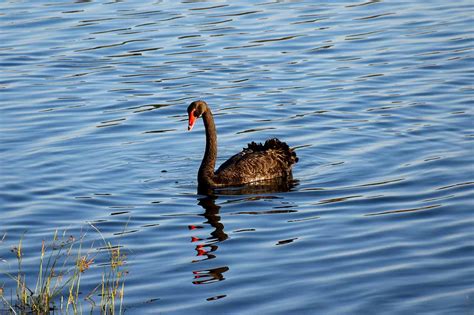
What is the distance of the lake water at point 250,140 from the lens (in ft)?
28.1

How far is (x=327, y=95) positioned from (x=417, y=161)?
3.54 meters

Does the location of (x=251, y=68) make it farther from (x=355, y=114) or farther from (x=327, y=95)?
(x=355, y=114)

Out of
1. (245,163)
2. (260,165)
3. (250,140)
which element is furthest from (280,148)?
(250,140)

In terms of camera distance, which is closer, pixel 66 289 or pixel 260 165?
pixel 66 289

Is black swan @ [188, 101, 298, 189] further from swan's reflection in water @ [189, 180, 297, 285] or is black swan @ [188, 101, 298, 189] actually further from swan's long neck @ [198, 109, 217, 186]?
swan's reflection in water @ [189, 180, 297, 285]

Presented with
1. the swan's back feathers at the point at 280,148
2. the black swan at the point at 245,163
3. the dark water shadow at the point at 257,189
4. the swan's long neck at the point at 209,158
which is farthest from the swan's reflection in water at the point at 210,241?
the swan's back feathers at the point at 280,148

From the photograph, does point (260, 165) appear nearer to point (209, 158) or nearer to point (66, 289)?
point (209, 158)

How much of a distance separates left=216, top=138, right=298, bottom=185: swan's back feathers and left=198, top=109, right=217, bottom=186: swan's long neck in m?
0.14

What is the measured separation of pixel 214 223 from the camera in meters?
10.4

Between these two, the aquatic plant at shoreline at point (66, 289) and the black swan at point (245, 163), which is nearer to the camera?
the aquatic plant at shoreline at point (66, 289)

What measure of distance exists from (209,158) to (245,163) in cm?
42

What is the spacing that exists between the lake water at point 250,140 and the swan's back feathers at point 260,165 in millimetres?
274

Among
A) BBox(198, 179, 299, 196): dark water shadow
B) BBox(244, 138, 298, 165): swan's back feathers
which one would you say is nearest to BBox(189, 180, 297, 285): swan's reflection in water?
BBox(198, 179, 299, 196): dark water shadow

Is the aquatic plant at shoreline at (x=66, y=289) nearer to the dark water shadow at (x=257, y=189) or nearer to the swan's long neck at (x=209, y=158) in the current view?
the dark water shadow at (x=257, y=189)
